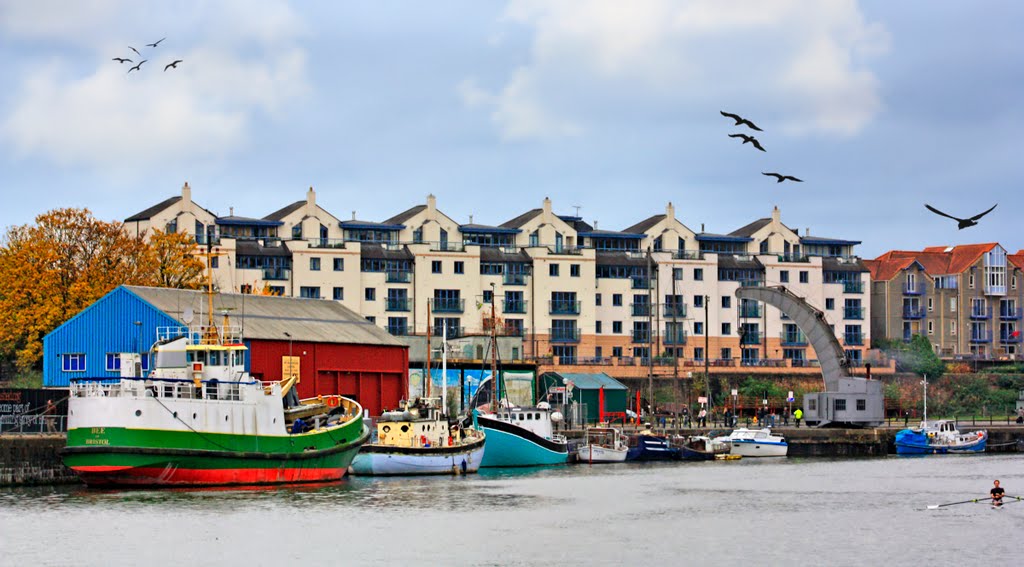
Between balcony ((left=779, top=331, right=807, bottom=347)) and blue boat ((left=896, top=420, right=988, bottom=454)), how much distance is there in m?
38.7

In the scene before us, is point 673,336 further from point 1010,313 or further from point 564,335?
point 1010,313

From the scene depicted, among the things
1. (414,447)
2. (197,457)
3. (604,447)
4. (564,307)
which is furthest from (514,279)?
(197,457)

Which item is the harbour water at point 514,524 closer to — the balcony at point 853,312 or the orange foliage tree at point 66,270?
the orange foliage tree at point 66,270

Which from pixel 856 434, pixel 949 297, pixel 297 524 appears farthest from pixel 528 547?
pixel 949 297

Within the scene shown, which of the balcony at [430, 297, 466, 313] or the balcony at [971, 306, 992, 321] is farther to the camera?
the balcony at [971, 306, 992, 321]

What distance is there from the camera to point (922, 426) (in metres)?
101

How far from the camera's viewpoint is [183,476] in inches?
2372

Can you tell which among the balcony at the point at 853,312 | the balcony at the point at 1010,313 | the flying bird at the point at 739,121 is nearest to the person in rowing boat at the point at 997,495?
the flying bird at the point at 739,121

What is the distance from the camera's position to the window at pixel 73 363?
3140 inches

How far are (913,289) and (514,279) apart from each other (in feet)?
148

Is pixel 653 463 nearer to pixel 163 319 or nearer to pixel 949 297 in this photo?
pixel 163 319

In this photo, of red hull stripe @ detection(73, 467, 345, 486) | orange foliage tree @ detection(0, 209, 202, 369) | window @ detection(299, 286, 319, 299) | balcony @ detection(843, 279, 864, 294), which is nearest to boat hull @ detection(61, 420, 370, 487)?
red hull stripe @ detection(73, 467, 345, 486)

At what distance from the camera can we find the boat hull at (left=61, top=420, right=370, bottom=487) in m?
58.2

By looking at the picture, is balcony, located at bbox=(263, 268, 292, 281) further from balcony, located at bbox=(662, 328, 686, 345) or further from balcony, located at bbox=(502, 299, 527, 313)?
balcony, located at bbox=(662, 328, 686, 345)
